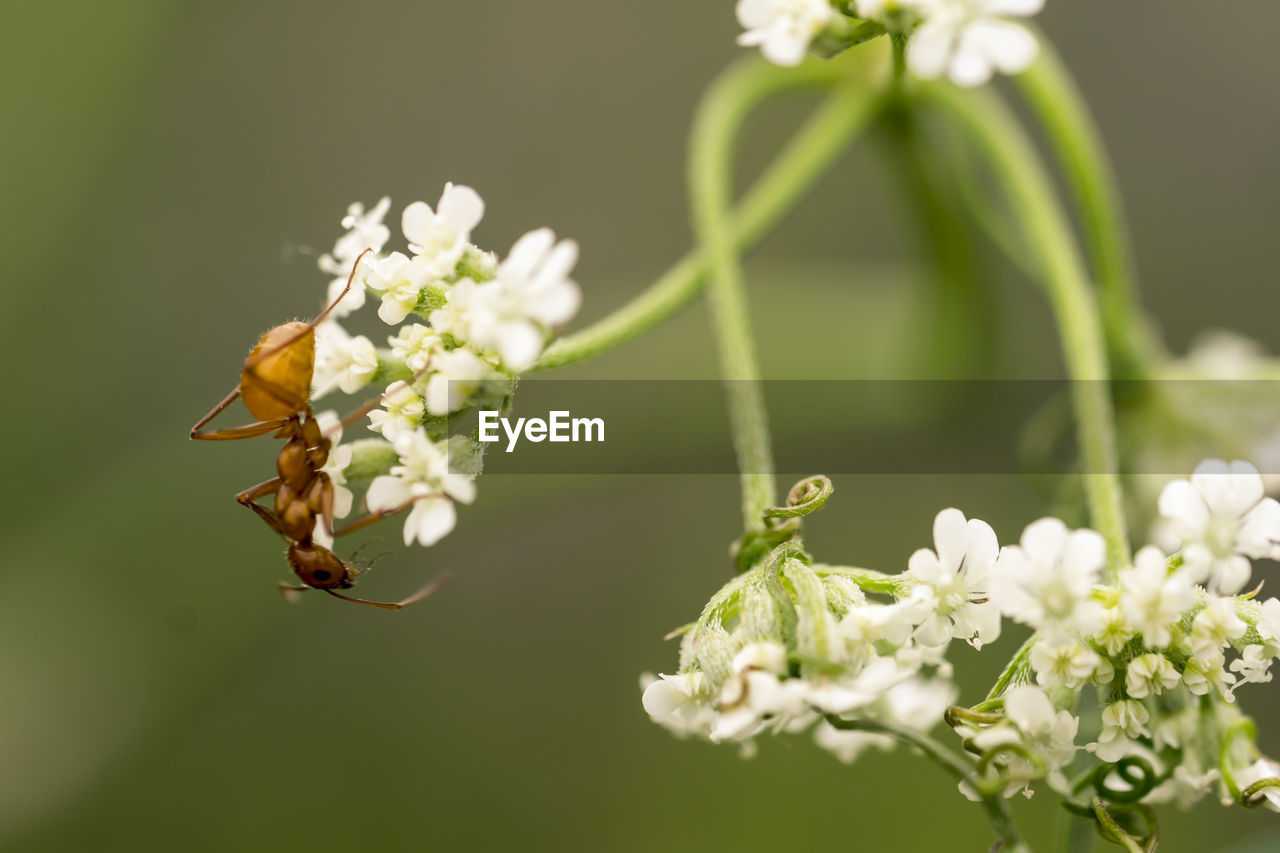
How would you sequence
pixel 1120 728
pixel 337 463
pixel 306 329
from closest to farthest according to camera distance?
pixel 1120 728 < pixel 337 463 < pixel 306 329

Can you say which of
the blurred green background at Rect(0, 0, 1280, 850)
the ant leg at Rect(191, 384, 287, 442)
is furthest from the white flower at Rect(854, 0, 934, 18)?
the blurred green background at Rect(0, 0, 1280, 850)

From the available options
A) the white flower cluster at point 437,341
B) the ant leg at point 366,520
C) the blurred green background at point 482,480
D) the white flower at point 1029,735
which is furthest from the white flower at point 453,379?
the blurred green background at point 482,480

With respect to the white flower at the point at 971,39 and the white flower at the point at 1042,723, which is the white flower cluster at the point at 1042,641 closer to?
the white flower at the point at 1042,723

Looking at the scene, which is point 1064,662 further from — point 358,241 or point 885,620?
point 358,241

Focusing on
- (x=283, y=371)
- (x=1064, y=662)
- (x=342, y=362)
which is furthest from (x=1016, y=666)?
(x=283, y=371)

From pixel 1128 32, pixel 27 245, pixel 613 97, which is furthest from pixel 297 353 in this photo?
pixel 1128 32

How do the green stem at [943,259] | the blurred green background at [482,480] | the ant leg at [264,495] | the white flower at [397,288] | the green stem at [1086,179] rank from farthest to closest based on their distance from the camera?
the blurred green background at [482,480] < the green stem at [943,259] < the green stem at [1086,179] < the ant leg at [264,495] < the white flower at [397,288]
